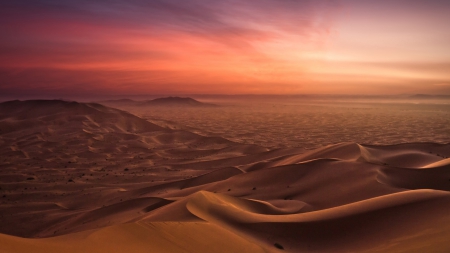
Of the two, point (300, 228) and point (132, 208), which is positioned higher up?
point (300, 228)

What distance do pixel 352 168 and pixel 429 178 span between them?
1.76 meters

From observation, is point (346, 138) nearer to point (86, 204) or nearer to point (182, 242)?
point (86, 204)

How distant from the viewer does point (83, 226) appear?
7766 millimetres

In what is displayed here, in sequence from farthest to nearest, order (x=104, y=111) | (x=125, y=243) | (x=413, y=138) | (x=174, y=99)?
1. (x=174, y=99)
2. (x=104, y=111)
3. (x=413, y=138)
4. (x=125, y=243)

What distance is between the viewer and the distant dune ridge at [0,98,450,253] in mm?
4867

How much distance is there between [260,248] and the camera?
504cm

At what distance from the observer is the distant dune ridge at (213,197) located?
487cm

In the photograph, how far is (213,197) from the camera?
7086mm

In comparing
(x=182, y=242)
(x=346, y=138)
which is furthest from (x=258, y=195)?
(x=346, y=138)

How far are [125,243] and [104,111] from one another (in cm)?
2495

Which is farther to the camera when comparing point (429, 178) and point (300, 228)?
point (429, 178)

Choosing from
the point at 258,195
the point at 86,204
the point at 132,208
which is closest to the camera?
the point at 132,208

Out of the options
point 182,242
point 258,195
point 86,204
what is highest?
point 182,242

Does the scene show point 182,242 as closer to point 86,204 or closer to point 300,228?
point 300,228
